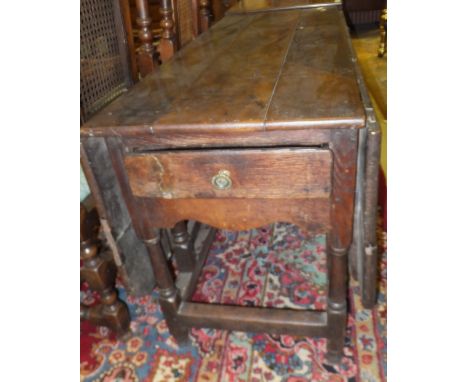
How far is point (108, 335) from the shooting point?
130 centimetres

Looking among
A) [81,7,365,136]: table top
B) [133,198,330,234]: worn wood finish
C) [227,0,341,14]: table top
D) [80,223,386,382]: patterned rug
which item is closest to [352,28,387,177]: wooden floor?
[227,0,341,14]: table top

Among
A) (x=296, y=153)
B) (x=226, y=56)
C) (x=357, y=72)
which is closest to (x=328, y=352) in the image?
(x=296, y=153)

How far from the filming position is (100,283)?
1.18m

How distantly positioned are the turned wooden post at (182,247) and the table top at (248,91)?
→ 0.60 m

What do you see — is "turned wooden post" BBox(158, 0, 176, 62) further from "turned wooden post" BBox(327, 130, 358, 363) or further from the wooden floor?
the wooden floor

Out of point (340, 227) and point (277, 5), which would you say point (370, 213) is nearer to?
point (340, 227)

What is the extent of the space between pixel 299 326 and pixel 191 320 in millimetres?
328

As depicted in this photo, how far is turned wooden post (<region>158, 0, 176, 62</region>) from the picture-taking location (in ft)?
4.74

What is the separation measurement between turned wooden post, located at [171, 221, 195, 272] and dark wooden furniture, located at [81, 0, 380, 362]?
1.10 feet

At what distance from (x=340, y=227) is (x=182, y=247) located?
76 centimetres

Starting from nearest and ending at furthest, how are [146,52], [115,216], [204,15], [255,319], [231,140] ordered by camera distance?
[231,140]
[115,216]
[255,319]
[146,52]
[204,15]

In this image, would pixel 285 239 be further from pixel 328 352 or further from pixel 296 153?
pixel 296 153

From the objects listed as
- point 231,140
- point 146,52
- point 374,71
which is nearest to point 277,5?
point 146,52

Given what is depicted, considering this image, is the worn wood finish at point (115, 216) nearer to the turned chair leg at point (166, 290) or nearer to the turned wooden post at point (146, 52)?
→ the turned chair leg at point (166, 290)
